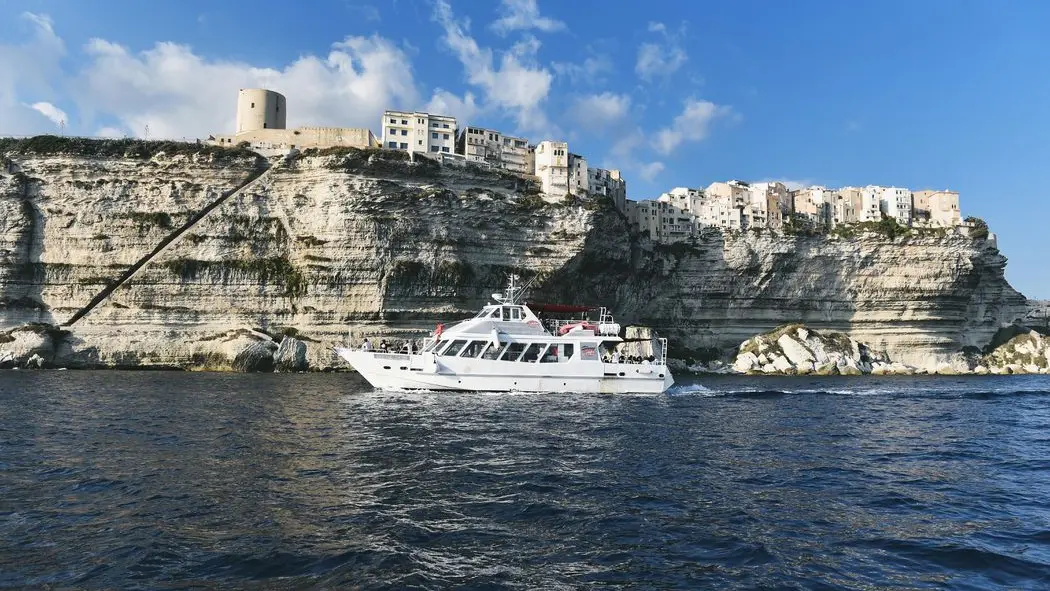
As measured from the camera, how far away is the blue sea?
26.4 feet

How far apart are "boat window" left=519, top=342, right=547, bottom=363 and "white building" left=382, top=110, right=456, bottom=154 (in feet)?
129

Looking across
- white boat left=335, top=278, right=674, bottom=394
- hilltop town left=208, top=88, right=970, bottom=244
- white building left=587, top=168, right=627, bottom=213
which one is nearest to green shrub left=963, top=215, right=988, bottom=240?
hilltop town left=208, top=88, right=970, bottom=244

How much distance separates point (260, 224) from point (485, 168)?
2119 centimetres

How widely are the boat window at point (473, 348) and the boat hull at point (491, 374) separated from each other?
67 cm

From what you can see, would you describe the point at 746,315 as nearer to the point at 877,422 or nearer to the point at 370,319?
the point at 370,319

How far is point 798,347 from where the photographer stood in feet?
212

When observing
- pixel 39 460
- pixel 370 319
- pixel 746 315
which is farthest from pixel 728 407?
pixel 746 315

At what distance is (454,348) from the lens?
31000 mm

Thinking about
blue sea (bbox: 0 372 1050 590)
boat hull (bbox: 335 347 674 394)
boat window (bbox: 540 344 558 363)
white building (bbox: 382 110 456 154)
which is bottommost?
blue sea (bbox: 0 372 1050 590)

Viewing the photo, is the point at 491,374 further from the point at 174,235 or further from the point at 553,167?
the point at 553,167

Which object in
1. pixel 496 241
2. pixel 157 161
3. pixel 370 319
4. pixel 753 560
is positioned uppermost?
pixel 157 161

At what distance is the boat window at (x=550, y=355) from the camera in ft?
104

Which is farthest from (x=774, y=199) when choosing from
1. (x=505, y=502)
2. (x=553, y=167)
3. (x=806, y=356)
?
(x=505, y=502)

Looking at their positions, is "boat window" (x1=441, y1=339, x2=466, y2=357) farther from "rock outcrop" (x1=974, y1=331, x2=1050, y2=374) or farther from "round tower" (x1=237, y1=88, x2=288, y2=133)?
"rock outcrop" (x1=974, y1=331, x2=1050, y2=374)
